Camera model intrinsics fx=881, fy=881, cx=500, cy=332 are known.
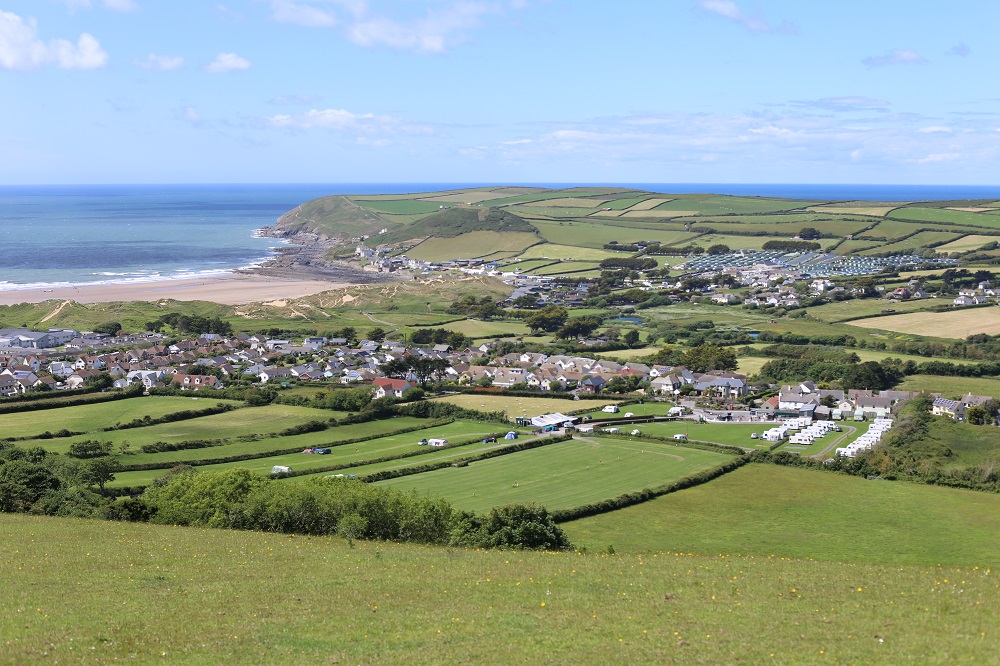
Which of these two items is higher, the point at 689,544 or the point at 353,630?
the point at 353,630

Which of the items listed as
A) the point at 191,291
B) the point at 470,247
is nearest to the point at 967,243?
the point at 470,247

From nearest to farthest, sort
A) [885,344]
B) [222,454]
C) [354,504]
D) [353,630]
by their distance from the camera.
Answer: [353,630]
[354,504]
[222,454]
[885,344]

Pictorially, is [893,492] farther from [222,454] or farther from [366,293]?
[366,293]

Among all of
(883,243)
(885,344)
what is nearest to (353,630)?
(885,344)

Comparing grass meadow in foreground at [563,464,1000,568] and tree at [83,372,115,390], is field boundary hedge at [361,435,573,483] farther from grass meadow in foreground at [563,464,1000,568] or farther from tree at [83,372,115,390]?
tree at [83,372,115,390]

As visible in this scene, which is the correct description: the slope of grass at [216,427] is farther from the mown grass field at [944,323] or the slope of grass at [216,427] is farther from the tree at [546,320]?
the mown grass field at [944,323]

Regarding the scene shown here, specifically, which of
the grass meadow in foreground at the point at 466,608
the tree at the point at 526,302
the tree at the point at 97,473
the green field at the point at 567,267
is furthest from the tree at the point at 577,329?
the grass meadow in foreground at the point at 466,608
